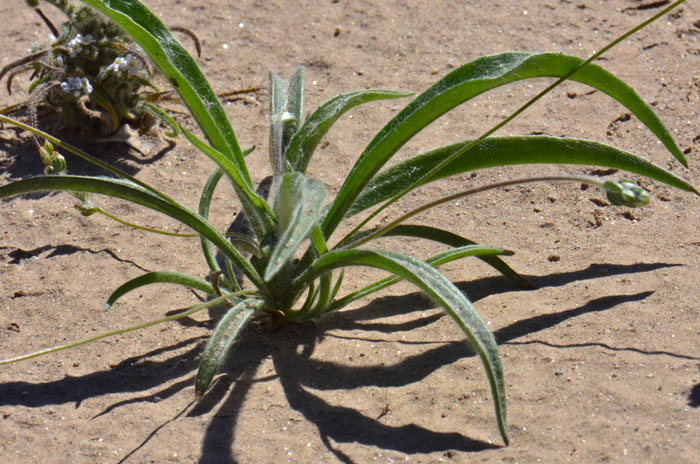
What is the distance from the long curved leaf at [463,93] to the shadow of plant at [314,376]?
35 centimetres

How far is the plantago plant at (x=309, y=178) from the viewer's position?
1.98 metres

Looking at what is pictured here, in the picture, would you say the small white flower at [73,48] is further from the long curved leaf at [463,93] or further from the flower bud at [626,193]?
the flower bud at [626,193]

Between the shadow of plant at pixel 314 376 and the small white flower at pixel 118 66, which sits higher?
the small white flower at pixel 118 66

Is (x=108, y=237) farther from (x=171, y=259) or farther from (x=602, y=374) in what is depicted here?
(x=602, y=374)

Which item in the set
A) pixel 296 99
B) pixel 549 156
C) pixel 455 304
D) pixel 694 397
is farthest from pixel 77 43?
pixel 694 397

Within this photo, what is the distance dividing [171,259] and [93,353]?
458 millimetres

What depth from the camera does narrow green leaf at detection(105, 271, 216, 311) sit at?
2125mm

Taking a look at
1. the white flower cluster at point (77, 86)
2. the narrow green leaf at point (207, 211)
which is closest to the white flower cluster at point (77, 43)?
the white flower cluster at point (77, 86)

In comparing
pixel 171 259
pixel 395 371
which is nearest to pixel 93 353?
pixel 171 259

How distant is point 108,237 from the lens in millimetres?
2713

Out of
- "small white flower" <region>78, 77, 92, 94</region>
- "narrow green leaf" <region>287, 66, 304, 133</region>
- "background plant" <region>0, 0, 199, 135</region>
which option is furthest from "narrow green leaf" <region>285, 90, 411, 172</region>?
"small white flower" <region>78, 77, 92, 94</region>

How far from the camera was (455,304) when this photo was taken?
5.63ft

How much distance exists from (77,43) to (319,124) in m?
1.31

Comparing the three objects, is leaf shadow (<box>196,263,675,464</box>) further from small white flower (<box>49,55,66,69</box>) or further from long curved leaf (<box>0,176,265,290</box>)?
small white flower (<box>49,55,66,69</box>)
